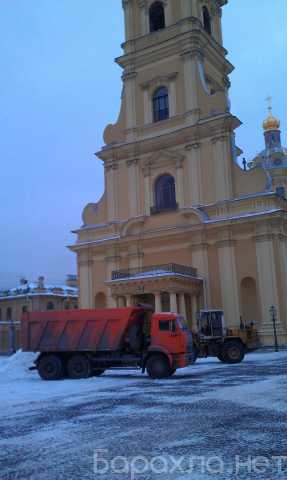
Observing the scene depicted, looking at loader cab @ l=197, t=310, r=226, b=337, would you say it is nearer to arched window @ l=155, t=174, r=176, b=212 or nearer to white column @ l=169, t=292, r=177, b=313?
white column @ l=169, t=292, r=177, b=313

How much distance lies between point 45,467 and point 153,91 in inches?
1306

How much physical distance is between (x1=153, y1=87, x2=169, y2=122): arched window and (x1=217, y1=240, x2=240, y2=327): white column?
10.7m

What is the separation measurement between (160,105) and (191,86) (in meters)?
2.76

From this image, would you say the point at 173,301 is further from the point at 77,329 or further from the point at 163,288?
the point at 77,329

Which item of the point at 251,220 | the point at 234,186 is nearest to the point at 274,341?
the point at 251,220

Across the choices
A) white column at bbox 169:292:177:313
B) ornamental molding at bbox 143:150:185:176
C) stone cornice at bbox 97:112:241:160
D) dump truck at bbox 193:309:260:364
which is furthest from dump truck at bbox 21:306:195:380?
stone cornice at bbox 97:112:241:160

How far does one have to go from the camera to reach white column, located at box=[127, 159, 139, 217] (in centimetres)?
3478

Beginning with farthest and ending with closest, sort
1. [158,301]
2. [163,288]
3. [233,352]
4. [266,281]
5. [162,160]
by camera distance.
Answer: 1. [162,160]
2. [158,301]
3. [266,281]
4. [163,288]
5. [233,352]

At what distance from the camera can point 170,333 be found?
1722 centimetres

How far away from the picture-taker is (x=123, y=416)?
30.8ft

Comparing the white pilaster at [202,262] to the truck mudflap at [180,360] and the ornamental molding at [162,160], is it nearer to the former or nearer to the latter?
the ornamental molding at [162,160]

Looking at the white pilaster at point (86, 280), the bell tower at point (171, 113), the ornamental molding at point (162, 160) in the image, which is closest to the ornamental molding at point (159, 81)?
the bell tower at point (171, 113)

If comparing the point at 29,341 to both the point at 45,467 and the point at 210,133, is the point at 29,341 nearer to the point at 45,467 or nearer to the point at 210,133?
the point at 45,467

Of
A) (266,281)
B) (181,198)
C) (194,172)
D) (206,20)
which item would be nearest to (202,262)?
(266,281)
